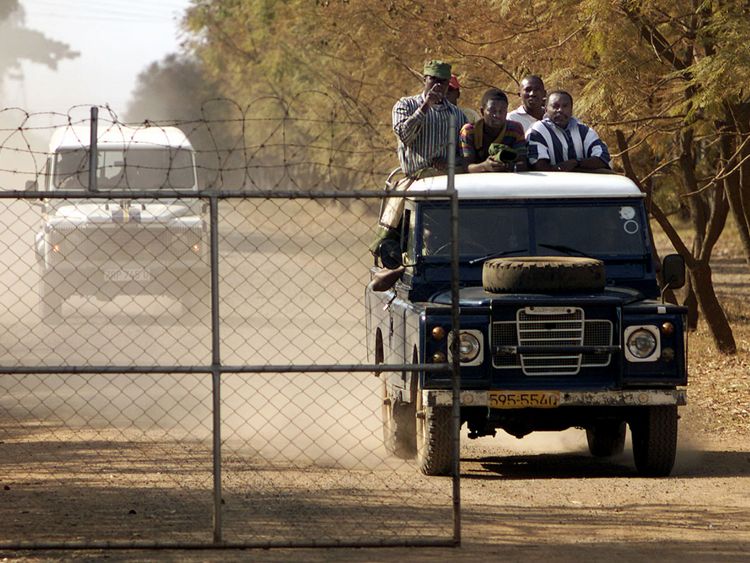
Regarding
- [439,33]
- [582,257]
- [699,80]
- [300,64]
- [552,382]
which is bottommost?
[552,382]

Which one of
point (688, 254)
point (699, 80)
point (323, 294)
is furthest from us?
point (323, 294)

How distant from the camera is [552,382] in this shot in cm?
922

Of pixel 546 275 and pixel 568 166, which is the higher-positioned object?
pixel 568 166

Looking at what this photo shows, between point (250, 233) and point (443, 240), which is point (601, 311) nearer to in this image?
point (443, 240)

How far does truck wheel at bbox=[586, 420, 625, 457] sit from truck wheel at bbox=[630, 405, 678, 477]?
0.61 m

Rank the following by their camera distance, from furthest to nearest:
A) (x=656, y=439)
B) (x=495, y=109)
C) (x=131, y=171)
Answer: (x=131, y=171), (x=495, y=109), (x=656, y=439)

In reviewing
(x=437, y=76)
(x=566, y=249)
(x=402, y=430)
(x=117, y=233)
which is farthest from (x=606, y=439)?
(x=117, y=233)

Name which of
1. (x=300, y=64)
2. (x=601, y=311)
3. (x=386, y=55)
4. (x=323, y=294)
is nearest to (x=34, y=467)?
(x=601, y=311)

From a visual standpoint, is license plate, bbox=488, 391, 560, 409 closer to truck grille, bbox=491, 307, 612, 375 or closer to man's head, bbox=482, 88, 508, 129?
truck grille, bbox=491, 307, 612, 375

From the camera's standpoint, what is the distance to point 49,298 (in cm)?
1870

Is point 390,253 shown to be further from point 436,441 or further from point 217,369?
point 217,369

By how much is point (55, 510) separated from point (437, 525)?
7.12 ft

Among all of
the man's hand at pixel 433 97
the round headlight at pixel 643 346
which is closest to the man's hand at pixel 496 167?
the man's hand at pixel 433 97

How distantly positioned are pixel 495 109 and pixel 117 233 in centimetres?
861
